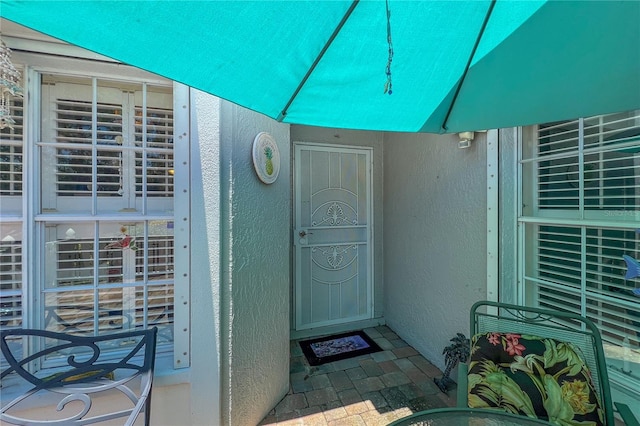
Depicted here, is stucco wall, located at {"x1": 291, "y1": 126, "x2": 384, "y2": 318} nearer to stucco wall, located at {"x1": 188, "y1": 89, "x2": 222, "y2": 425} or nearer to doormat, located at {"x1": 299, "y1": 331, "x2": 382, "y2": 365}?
doormat, located at {"x1": 299, "y1": 331, "x2": 382, "y2": 365}

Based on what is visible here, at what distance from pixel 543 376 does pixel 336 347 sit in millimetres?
2195

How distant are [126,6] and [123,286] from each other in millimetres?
1764

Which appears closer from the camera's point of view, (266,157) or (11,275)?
(11,275)

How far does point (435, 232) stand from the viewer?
2.82 m

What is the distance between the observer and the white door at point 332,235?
3486mm

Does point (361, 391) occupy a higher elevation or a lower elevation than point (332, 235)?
lower

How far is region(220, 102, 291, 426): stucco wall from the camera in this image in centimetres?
184

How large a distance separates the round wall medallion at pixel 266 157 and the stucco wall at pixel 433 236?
178 cm

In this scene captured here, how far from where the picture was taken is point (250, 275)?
201cm

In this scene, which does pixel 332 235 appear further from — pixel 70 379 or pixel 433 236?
pixel 70 379

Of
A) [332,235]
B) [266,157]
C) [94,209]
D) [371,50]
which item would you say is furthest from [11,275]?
[332,235]

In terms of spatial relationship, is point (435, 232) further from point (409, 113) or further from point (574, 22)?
point (574, 22)

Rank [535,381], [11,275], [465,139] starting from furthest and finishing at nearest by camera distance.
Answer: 1. [465,139]
2. [11,275]
3. [535,381]

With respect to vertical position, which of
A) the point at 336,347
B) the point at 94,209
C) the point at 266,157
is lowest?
the point at 336,347
